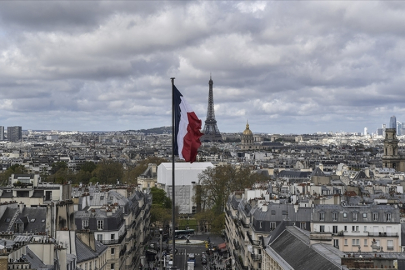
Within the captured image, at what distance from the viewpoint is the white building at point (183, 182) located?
108 m

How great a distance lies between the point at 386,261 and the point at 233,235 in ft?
121

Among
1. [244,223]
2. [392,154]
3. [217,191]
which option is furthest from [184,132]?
[392,154]

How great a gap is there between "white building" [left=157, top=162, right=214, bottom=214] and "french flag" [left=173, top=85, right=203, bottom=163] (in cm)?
8665

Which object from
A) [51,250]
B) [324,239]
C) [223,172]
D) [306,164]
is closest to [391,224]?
[324,239]

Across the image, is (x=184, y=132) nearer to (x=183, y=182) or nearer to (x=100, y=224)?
(x=100, y=224)

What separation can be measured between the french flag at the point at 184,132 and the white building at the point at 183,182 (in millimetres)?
86650

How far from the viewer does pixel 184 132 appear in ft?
65.0

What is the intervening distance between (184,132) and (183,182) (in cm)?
9451

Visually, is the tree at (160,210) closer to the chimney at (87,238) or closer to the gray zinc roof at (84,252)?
the gray zinc roof at (84,252)

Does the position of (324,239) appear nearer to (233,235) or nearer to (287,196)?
(287,196)

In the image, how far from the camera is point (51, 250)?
26.6m

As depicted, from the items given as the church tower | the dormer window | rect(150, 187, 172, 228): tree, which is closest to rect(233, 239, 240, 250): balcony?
the dormer window

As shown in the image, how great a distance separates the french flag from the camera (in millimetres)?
19750

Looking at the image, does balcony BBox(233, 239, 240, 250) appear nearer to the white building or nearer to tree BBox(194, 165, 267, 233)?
tree BBox(194, 165, 267, 233)
